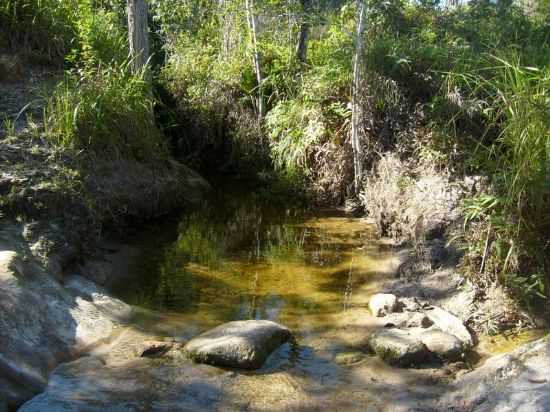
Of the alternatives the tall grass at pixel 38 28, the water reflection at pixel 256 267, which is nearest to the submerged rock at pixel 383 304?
the water reflection at pixel 256 267

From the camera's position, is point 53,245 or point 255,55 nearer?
point 53,245

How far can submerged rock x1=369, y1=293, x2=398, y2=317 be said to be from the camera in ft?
16.7

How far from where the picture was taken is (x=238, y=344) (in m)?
4.25

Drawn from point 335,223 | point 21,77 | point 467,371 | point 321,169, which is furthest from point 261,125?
point 467,371

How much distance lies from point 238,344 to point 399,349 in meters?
1.12

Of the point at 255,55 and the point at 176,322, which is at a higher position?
the point at 255,55

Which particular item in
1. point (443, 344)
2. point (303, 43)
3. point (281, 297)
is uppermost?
point (303, 43)

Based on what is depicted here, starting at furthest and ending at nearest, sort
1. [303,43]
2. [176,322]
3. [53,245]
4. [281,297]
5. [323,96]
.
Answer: [303,43], [323,96], [281,297], [53,245], [176,322]

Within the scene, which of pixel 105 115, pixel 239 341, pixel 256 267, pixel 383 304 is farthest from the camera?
pixel 105 115

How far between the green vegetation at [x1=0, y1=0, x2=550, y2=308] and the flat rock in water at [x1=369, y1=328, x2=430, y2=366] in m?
1.01

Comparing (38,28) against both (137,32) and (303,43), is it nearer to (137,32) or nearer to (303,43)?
(137,32)

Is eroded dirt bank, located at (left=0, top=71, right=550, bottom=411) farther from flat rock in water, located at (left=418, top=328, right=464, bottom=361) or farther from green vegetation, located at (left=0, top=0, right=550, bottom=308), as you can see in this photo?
green vegetation, located at (left=0, top=0, right=550, bottom=308)

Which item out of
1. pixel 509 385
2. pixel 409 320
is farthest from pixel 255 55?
pixel 509 385

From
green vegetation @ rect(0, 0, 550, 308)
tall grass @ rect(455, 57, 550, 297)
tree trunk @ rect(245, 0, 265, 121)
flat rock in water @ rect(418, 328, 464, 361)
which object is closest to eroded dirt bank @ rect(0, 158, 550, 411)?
flat rock in water @ rect(418, 328, 464, 361)
